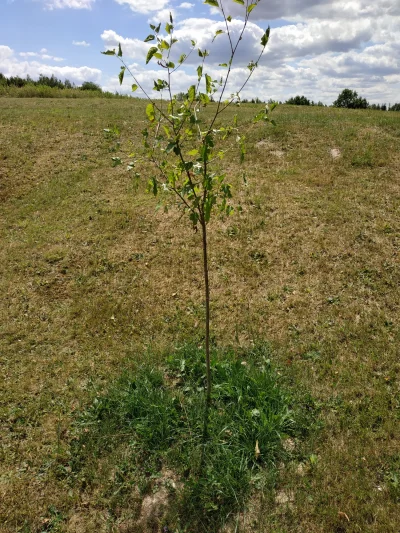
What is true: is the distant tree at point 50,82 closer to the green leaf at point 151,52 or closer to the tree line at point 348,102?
the tree line at point 348,102

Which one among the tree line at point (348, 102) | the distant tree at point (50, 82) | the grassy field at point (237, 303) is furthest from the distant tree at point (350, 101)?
the distant tree at point (50, 82)

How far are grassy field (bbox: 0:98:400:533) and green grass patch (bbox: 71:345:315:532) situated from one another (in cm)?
21

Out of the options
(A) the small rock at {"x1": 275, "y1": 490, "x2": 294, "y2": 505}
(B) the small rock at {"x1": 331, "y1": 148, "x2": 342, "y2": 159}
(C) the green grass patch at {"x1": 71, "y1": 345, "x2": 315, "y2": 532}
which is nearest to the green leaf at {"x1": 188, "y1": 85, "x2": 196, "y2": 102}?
(C) the green grass patch at {"x1": 71, "y1": 345, "x2": 315, "y2": 532}

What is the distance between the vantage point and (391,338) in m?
5.09

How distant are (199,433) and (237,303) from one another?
2.44 m

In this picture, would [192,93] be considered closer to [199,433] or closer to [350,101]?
[199,433]

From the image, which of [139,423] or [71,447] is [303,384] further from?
[71,447]

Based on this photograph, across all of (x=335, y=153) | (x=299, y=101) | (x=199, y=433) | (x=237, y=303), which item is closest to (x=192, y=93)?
(x=199, y=433)

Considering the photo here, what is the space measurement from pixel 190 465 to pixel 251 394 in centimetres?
89

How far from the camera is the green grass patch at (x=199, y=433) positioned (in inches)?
131

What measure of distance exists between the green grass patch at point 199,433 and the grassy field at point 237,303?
207 millimetres

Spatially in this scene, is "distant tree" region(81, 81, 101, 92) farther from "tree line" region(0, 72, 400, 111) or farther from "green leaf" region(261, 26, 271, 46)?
"green leaf" region(261, 26, 271, 46)

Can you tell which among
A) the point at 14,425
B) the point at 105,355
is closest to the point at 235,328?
the point at 105,355

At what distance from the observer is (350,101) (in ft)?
60.2
